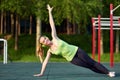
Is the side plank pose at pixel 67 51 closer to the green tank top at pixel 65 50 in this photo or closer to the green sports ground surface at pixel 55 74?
the green tank top at pixel 65 50

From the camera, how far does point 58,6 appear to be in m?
26.0

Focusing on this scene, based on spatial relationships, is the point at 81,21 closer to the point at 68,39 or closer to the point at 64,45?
the point at 68,39

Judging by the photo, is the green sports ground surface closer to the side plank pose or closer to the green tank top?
the side plank pose

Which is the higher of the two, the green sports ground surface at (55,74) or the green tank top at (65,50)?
the green tank top at (65,50)

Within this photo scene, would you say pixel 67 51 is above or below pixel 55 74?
above

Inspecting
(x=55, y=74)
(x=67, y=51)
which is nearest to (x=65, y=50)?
(x=67, y=51)

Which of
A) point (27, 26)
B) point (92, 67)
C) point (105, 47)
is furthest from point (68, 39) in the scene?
point (92, 67)

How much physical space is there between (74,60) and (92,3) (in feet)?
51.9

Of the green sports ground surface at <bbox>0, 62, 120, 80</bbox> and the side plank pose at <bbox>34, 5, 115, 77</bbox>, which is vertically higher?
the side plank pose at <bbox>34, 5, 115, 77</bbox>

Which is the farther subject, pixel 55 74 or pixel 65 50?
pixel 55 74

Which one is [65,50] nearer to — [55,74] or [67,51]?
[67,51]

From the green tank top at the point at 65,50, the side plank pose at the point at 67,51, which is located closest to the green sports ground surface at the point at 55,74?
the side plank pose at the point at 67,51

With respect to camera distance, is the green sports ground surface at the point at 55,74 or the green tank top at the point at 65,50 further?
the green sports ground surface at the point at 55,74

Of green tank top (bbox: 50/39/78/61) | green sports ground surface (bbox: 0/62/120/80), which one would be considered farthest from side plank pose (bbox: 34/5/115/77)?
green sports ground surface (bbox: 0/62/120/80)
